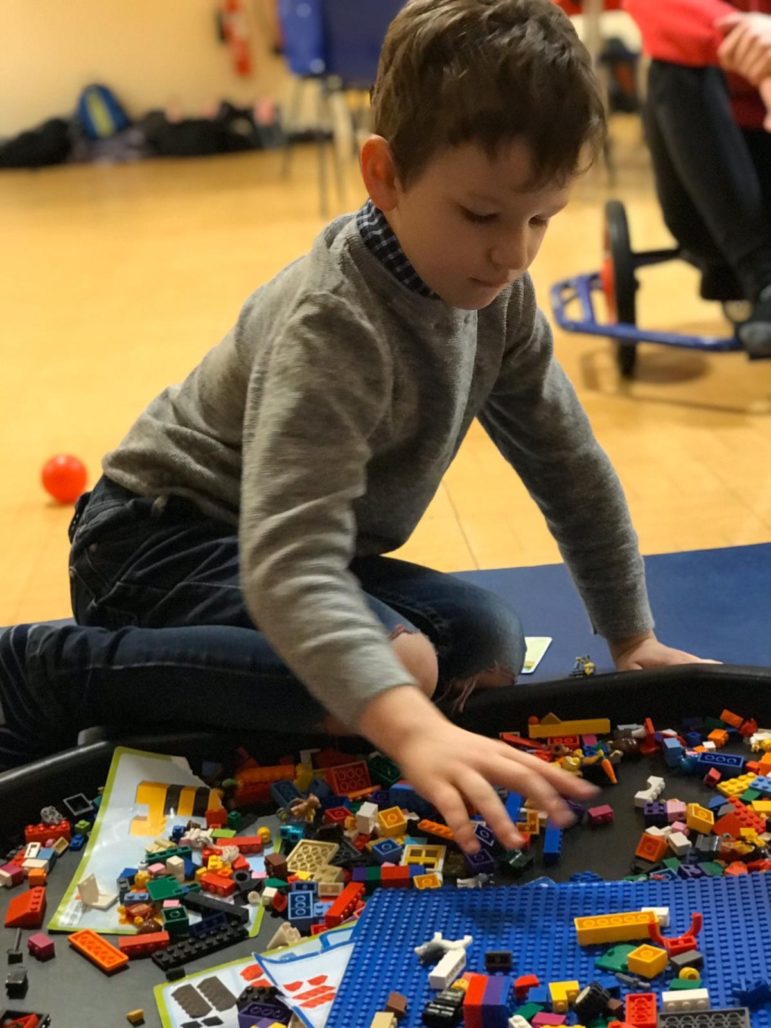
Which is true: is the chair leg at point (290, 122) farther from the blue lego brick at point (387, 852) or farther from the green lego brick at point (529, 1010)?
the green lego brick at point (529, 1010)

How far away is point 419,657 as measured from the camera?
1.06m

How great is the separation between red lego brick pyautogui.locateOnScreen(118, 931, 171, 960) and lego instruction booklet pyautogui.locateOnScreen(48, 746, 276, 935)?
2cm

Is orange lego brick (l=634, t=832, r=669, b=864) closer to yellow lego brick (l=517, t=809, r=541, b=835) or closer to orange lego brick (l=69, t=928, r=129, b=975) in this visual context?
yellow lego brick (l=517, t=809, r=541, b=835)

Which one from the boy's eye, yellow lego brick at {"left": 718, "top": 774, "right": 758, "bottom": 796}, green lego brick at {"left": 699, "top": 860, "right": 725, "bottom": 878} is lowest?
yellow lego brick at {"left": 718, "top": 774, "right": 758, "bottom": 796}

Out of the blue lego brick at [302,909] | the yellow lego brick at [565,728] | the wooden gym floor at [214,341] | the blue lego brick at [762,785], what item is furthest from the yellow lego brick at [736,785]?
the wooden gym floor at [214,341]

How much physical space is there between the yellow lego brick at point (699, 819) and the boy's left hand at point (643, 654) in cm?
19

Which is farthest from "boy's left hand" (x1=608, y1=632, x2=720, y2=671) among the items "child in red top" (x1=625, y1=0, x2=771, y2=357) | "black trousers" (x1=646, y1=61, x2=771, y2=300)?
"black trousers" (x1=646, y1=61, x2=771, y2=300)

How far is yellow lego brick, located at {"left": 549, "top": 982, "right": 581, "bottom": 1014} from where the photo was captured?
0.75 metres

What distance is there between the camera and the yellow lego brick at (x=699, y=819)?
0.95 m

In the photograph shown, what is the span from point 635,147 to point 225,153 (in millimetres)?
1854

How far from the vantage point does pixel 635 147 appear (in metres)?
4.67

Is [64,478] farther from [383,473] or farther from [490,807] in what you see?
[490,807]

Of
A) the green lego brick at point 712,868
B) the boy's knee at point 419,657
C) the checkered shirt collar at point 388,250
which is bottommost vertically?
the green lego brick at point 712,868

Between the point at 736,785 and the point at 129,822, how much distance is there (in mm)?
465
